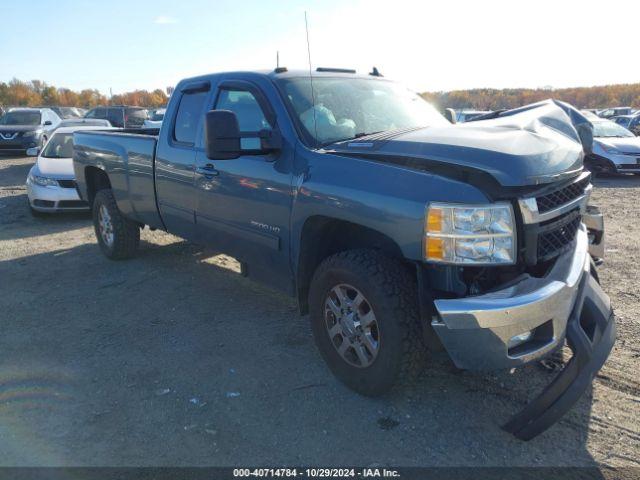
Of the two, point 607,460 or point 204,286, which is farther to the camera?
point 204,286

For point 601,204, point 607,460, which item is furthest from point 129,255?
point 601,204

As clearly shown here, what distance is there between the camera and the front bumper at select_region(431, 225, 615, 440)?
257cm

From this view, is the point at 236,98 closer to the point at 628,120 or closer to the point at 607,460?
the point at 607,460

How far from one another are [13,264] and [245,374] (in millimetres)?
4280

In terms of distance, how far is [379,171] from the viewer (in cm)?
300

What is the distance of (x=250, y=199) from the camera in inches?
154

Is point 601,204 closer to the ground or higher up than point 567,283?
closer to the ground

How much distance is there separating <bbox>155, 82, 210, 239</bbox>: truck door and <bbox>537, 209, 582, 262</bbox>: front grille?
2.83 meters

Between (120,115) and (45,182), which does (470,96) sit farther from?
(45,182)

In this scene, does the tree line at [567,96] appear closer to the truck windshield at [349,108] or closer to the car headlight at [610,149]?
the car headlight at [610,149]

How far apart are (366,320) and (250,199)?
1321 mm

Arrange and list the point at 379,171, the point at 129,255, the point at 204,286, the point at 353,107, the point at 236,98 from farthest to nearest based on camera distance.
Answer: the point at 129,255
the point at 204,286
the point at 236,98
the point at 353,107
the point at 379,171

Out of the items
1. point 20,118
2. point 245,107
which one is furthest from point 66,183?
point 20,118

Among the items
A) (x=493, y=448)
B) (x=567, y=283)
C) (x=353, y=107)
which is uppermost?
(x=353, y=107)
